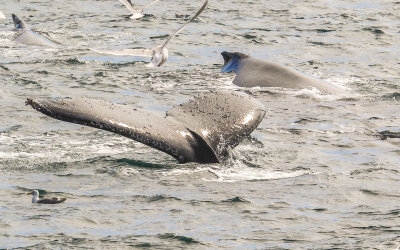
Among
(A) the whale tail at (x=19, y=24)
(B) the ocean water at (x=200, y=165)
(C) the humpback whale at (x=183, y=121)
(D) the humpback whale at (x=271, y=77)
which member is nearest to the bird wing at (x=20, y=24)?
(A) the whale tail at (x=19, y=24)

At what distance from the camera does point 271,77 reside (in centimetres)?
1555

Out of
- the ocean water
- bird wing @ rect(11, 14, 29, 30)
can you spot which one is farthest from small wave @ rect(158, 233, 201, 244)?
bird wing @ rect(11, 14, 29, 30)

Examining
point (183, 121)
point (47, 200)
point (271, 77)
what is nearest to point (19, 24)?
point (271, 77)

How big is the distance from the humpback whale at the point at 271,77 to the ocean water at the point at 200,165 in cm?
20

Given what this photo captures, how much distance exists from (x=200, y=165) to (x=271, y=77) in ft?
20.0

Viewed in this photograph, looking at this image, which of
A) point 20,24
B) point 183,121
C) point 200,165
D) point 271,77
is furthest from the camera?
point 20,24

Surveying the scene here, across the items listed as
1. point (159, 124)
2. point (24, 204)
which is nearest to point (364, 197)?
point (159, 124)

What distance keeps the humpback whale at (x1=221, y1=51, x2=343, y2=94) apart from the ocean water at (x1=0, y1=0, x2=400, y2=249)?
20 cm

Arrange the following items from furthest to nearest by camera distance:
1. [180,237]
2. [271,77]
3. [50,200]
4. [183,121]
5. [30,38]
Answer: [30,38] → [271,77] → [183,121] → [50,200] → [180,237]

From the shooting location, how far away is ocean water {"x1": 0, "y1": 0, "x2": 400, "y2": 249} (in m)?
8.46

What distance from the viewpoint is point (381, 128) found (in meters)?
13.1

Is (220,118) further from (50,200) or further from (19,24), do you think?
(19,24)

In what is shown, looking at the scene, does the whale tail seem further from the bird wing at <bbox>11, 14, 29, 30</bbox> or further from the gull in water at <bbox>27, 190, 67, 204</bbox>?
the gull in water at <bbox>27, 190, 67, 204</bbox>

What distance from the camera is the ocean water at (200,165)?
8461 mm
